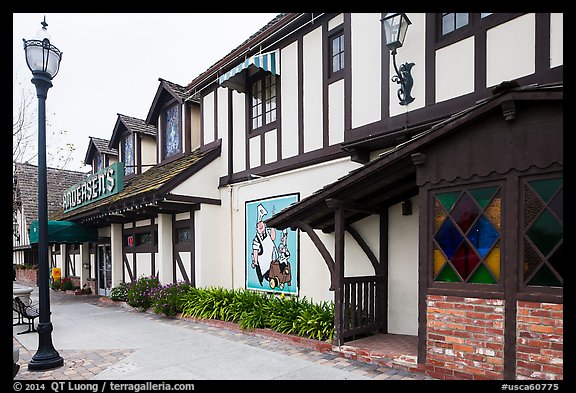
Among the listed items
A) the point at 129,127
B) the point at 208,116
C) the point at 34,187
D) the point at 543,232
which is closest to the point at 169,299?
the point at 208,116

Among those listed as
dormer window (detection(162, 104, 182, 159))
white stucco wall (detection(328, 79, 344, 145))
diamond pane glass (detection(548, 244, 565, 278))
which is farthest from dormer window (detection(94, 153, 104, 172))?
diamond pane glass (detection(548, 244, 565, 278))

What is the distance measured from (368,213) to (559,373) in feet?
12.1

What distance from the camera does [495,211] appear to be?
4594 mm

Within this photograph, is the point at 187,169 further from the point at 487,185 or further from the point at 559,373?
the point at 559,373

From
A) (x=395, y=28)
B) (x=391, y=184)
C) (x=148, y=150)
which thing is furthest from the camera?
(x=148, y=150)

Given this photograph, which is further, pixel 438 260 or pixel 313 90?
pixel 313 90

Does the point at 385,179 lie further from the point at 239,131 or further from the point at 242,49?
the point at 242,49

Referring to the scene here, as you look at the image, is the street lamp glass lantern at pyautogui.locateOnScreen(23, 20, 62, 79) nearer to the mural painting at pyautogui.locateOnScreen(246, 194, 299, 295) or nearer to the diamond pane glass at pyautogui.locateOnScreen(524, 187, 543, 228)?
the mural painting at pyautogui.locateOnScreen(246, 194, 299, 295)

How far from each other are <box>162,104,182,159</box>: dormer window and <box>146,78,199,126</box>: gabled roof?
0.36 m

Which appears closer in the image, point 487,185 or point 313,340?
point 487,185

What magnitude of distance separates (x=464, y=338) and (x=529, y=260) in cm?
124
